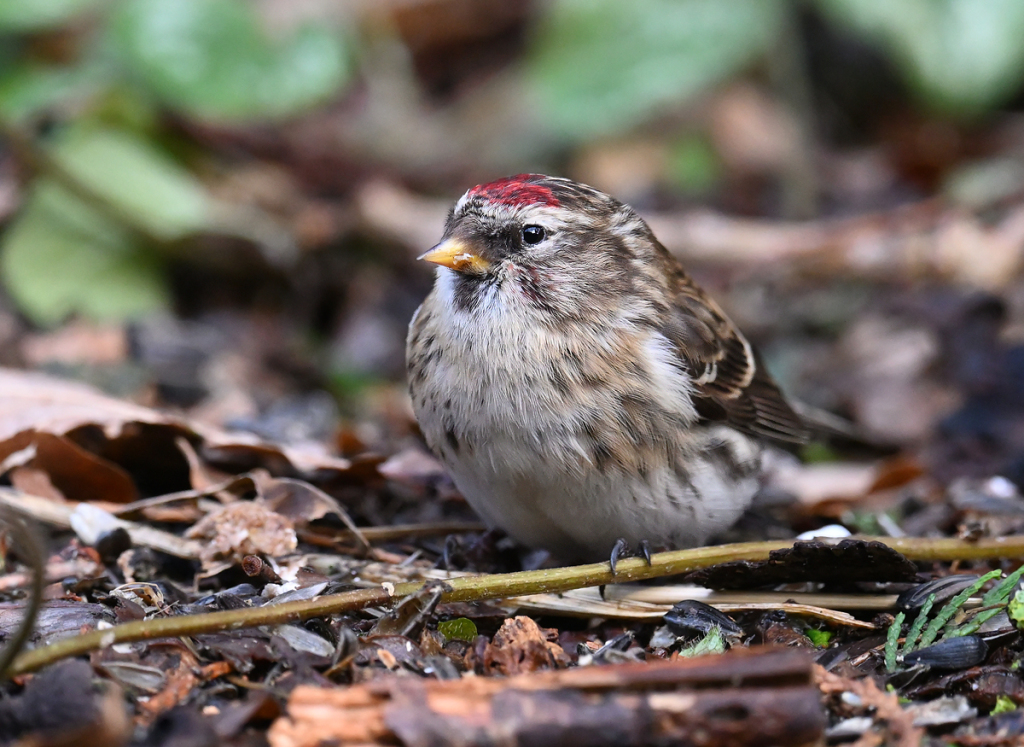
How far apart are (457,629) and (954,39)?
18.7 feet

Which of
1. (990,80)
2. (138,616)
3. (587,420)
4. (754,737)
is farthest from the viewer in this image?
(990,80)

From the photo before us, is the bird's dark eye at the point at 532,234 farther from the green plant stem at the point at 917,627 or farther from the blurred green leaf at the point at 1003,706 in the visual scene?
the blurred green leaf at the point at 1003,706

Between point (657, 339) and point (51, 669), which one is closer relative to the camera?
point (51, 669)

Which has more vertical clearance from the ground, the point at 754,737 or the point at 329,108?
the point at 329,108

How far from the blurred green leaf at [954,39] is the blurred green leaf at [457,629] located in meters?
5.14

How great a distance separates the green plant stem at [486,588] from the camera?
2459mm

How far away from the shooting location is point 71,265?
5.95 meters

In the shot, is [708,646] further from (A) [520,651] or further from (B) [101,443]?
(B) [101,443]

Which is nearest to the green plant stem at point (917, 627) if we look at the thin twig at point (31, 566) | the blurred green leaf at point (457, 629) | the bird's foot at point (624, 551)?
the bird's foot at point (624, 551)

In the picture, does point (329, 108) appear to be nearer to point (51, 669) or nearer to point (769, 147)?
point (769, 147)

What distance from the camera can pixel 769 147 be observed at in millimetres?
8461

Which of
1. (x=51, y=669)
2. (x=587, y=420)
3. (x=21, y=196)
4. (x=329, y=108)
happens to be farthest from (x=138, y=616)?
(x=329, y=108)

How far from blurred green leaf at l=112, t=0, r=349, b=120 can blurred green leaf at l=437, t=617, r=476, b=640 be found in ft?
12.4

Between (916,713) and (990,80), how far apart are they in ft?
18.3
